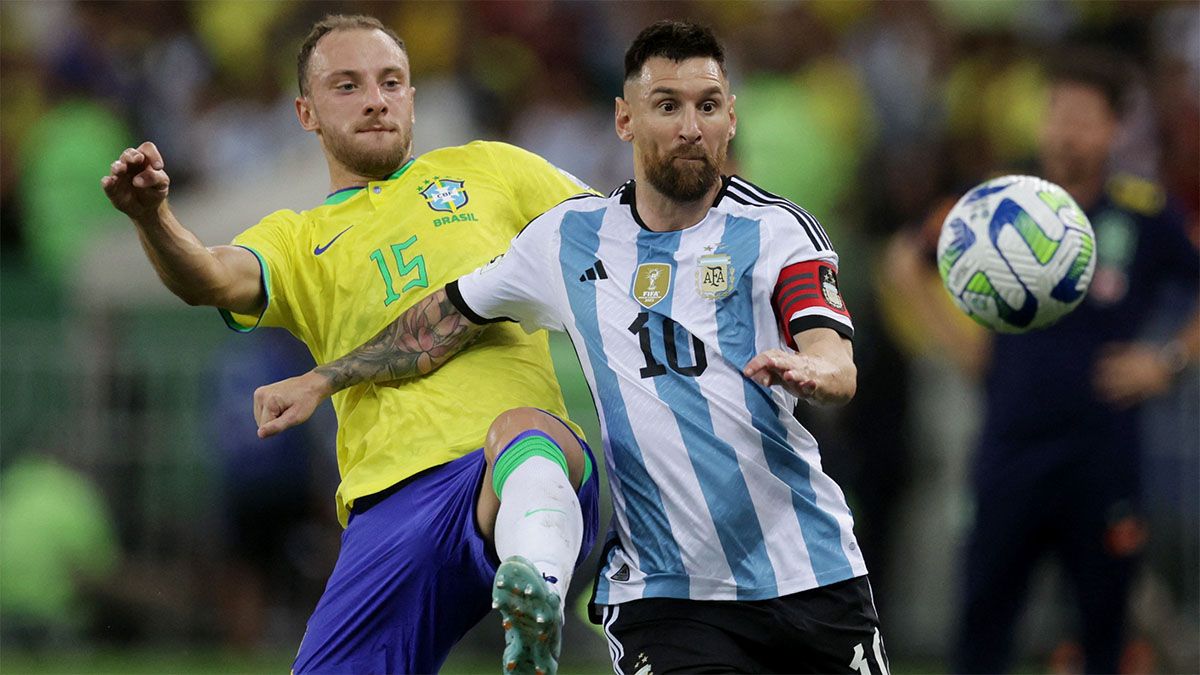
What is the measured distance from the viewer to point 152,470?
10.4 m

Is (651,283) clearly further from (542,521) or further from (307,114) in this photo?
(307,114)

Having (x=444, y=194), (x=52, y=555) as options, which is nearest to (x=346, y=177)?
(x=444, y=194)

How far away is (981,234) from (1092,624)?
221cm

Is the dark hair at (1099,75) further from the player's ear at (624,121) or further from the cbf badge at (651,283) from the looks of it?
the cbf badge at (651,283)

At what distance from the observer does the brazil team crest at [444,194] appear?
18.5 ft

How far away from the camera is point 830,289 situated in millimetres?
4562

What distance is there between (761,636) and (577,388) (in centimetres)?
530

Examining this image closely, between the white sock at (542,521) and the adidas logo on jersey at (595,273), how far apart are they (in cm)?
57

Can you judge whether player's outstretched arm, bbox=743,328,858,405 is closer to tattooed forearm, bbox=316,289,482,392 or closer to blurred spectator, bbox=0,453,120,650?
tattooed forearm, bbox=316,289,482,392

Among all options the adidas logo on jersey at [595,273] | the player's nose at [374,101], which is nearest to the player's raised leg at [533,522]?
the adidas logo on jersey at [595,273]

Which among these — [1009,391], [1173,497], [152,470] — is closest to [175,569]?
[152,470]

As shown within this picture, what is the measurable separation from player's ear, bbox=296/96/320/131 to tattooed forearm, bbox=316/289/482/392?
0.98 m

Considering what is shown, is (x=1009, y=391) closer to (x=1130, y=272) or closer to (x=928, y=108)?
(x=1130, y=272)

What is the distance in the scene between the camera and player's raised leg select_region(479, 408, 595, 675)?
4246mm
